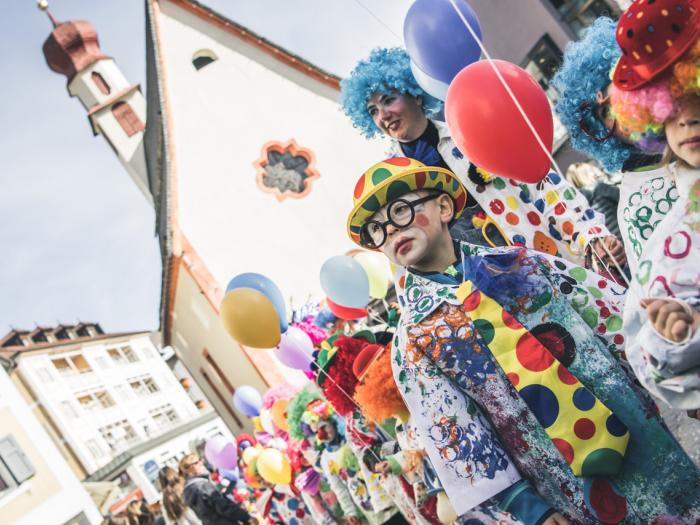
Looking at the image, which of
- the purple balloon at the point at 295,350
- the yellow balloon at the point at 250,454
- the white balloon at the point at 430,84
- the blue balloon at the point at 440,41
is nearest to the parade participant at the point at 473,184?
the white balloon at the point at 430,84

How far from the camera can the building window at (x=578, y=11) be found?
1009 cm

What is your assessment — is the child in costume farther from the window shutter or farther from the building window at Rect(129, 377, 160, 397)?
the building window at Rect(129, 377, 160, 397)

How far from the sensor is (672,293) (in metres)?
1.36

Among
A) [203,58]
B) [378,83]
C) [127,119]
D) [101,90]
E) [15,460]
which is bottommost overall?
[378,83]

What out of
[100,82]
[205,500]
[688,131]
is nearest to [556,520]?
[688,131]

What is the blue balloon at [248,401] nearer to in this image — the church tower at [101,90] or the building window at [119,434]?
the church tower at [101,90]

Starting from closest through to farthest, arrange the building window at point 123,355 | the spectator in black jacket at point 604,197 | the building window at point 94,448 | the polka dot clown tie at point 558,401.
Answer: the polka dot clown tie at point 558,401 < the spectator in black jacket at point 604,197 < the building window at point 94,448 < the building window at point 123,355

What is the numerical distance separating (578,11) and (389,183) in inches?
397

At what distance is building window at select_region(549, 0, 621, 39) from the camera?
1009cm

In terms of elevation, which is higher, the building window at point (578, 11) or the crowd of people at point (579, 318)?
the building window at point (578, 11)

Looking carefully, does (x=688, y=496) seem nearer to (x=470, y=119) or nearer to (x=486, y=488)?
(x=486, y=488)

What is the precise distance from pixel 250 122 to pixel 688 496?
40.9ft

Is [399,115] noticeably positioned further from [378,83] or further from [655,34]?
[655,34]

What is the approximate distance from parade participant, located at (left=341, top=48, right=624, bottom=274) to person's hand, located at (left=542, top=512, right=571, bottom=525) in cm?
128
